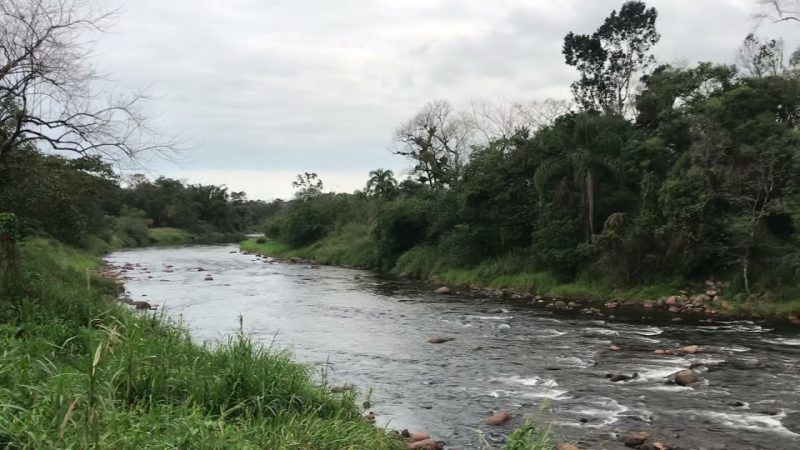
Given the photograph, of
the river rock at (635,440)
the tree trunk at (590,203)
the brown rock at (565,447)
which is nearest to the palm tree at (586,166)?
the tree trunk at (590,203)

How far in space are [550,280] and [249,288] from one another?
13.8 meters

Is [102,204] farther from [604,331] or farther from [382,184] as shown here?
[604,331]

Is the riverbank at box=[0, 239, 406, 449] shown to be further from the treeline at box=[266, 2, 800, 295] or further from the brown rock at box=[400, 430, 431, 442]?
the treeline at box=[266, 2, 800, 295]

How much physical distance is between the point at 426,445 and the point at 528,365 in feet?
18.4

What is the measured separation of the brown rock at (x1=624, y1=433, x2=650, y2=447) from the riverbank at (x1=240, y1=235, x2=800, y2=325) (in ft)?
40.3

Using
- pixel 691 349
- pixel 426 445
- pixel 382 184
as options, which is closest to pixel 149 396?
pixel 426 445

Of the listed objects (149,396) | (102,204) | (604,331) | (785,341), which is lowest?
(604,331)

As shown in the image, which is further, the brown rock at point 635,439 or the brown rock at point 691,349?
the brown rock at point 691,349

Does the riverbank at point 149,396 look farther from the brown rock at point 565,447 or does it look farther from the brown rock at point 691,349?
the brown rock at point 691,349

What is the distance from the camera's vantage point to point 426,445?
24.9 ft

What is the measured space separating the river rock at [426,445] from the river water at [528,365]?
38cm

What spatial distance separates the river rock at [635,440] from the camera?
796 cm

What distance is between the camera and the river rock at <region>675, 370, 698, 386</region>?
1102 cm

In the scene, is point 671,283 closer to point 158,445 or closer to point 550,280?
point 550,280
